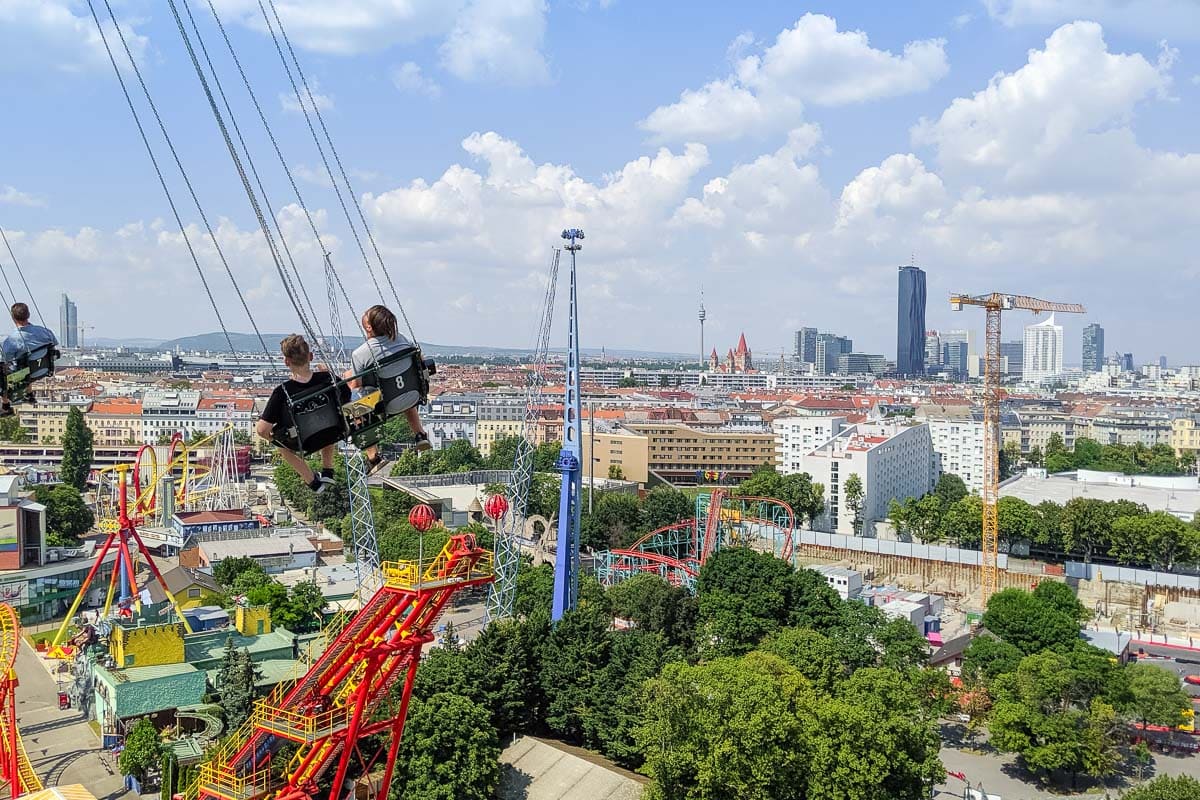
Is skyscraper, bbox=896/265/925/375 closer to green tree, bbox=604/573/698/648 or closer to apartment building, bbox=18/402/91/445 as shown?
apartment building, bbox=18/402/91/445

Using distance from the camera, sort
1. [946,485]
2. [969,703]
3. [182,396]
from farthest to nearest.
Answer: [182,396] < [946,485] < [969,703]

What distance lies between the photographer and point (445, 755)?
13789 millimetres

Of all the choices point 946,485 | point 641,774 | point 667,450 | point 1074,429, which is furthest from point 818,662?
point 1074,429

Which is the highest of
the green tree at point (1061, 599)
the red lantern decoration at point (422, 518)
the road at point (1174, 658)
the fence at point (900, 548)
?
the red lantern decoration at point (422, 518)

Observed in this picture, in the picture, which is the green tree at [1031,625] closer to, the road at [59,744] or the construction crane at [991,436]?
the construction crane at [991,436]

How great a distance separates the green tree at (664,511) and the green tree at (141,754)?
904 inches

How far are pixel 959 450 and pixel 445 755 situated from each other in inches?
1832

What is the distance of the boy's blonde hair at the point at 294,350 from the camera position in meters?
6.04

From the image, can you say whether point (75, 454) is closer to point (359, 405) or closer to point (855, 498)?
point (855, 498)

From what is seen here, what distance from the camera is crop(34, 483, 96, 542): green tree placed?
35312 mm

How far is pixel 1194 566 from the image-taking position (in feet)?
115

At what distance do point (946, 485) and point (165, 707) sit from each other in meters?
37.6

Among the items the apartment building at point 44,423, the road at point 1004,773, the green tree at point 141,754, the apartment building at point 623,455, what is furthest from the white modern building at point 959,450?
the apartment building at point 44,423

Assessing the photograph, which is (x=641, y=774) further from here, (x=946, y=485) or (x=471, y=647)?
(x=946, y=485)
